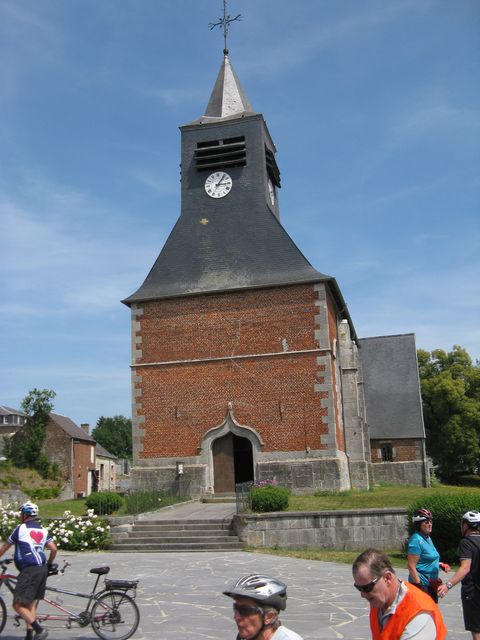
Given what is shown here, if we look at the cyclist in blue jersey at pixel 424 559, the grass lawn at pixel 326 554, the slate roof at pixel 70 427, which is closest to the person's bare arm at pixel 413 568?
the cyclist in blue jersey at pixel 424 559

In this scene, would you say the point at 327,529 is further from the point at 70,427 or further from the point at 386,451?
the point at 70,427

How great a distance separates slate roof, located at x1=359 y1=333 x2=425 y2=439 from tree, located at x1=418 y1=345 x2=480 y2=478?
18.3 ft

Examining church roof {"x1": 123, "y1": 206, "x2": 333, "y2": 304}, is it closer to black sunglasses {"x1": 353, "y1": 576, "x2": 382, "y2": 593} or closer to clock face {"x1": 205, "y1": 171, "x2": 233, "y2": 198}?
clock face {"x1": 205, "y1": 171, "x2": 233, "y2": 198}

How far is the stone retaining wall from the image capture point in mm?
14383

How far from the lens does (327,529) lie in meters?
14.6

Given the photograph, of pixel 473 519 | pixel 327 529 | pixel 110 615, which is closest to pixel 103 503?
Answer: pixel 327 529

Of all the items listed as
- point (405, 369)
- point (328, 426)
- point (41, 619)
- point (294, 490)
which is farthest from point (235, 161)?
point (41, 619)

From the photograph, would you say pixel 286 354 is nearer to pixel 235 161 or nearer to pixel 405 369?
pixel 235 161

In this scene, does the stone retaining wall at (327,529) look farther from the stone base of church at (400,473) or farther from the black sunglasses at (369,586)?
the stone base of church at (400,473)

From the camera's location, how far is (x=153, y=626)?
7992mm

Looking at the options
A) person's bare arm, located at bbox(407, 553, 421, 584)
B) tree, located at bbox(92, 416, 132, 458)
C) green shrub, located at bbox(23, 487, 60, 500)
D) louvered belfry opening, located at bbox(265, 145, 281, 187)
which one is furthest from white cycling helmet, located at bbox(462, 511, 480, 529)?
tree, located at bbox(92, 416, 132, 458)

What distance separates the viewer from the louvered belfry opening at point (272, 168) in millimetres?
26102

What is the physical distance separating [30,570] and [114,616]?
3.99 ft

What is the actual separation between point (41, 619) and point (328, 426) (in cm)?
1523
